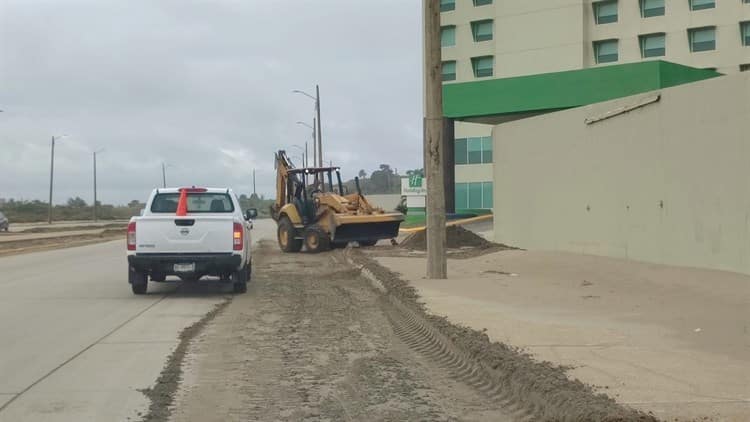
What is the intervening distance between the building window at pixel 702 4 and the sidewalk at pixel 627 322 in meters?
43.0

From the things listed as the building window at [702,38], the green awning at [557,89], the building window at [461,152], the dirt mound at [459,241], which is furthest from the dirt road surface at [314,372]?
the building window at [461,152]

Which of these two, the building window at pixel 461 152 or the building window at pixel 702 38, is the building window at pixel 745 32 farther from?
the building window at pixel 461 152

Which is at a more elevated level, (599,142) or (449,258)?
(599,142)

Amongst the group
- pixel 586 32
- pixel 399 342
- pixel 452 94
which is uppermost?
pixel 586 32

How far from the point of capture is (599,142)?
19.7 meters

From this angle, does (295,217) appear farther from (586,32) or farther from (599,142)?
(586,32)

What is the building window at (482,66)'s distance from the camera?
64.1 metres

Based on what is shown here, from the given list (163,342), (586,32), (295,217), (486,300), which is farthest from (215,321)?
(586,32)

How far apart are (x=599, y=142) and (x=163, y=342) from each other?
12.9 meters

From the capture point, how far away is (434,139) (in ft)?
54.5

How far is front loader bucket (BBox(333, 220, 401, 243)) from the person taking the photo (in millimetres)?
27875

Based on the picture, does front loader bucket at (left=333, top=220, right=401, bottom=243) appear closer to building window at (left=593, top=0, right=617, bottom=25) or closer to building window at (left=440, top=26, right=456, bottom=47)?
building window at (left=593, top=0, right=617, bottom=25)

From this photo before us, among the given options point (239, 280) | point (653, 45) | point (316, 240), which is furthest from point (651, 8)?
point (239, 280)

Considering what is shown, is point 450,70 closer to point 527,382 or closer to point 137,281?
point 137,281
